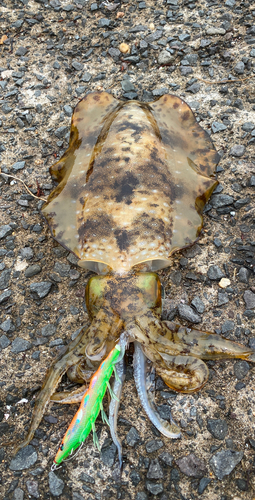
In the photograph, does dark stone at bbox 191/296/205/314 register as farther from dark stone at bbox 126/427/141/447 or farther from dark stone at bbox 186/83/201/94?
dark stone at bbox 186/83/201/94

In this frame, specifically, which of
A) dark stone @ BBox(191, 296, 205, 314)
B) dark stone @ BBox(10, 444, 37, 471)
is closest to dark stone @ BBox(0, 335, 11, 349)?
dark stone @ BBox(10, 444, 37, 471)

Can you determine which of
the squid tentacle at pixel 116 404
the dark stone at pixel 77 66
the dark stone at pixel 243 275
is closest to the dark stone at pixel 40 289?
the squid tentacle at pixel 116 404

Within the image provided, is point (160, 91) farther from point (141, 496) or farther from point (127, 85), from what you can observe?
point (141, 496)

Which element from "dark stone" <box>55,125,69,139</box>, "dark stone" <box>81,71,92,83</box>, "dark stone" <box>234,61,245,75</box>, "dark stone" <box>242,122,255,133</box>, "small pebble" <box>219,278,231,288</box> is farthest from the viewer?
"dark stone" <box>81,71,92,83</box>

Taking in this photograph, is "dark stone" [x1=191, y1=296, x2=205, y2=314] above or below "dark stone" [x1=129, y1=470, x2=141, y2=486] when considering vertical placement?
above

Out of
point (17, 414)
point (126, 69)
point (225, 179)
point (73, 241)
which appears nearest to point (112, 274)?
point (73, 241)

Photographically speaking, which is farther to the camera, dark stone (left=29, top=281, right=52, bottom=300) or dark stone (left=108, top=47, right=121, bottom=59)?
dark stone (left=108, top=47, right=121, bottom=59)
